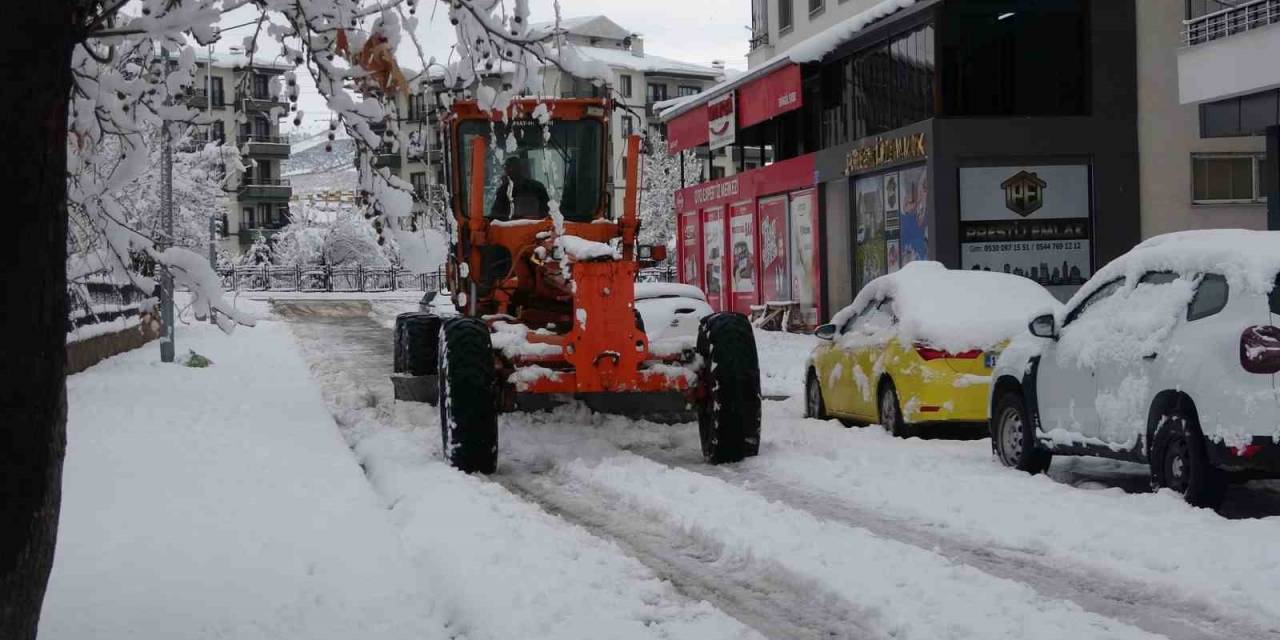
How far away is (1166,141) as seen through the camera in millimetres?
26391

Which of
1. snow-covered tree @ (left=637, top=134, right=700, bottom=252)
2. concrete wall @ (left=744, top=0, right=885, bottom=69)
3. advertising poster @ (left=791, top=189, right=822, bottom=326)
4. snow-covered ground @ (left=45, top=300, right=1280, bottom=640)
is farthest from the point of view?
snow-covered tree @ (left=637, top=134, right=700, bottom=252)

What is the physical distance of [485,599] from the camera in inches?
274

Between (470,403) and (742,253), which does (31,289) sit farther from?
(742,253)

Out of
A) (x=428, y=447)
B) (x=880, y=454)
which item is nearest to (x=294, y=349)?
(x=428, y=447)

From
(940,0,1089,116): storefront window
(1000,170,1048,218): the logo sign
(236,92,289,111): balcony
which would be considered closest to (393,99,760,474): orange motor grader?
(236,92,289,111): balcony

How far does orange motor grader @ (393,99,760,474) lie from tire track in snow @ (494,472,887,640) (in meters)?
1.79

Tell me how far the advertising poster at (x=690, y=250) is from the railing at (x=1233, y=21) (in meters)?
20.0

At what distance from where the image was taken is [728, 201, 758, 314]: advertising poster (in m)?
36.8

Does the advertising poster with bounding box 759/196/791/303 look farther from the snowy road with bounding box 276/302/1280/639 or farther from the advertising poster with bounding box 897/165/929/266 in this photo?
the snowy road with bounding box 276/302/1280/639

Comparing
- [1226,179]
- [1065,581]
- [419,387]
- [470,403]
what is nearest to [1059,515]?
[1065,581]

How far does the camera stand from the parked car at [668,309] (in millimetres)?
21750

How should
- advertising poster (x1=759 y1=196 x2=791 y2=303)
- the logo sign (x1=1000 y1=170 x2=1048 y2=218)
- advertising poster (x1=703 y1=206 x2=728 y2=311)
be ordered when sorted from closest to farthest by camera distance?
the logo sign (x1=1000 y1=170 x2=1048 y2=218) → advertising poster (x1=759 y1=196 x2=791 y2=303) → advertising poster (x1=703 y1=206 x2=728 y2=311)

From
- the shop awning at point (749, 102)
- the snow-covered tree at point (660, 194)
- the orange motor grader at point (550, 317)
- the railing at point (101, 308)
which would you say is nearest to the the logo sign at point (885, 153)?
the shop awning at point (749, 102)

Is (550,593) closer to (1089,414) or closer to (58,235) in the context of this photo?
(58,235)
